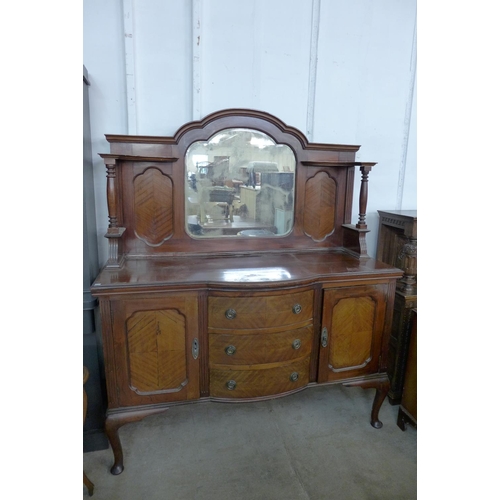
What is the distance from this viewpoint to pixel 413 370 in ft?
6.82

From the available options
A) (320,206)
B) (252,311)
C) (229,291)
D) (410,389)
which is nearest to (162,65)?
(320,206)

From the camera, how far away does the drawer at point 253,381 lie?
169 centimetres

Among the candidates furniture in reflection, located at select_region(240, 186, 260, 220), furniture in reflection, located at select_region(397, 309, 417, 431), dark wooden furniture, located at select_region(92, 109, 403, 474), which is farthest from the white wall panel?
furniture in reflection, located at select_region(397, 309, 417, 431)

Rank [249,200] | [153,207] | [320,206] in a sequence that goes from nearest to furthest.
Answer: [153,207] < [249,200] < [320,206]

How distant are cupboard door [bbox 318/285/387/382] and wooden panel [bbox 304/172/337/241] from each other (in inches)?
21.2

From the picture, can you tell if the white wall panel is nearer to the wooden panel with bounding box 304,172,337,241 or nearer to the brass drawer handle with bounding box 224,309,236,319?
the wooden panel with bounding box 304,172,337,241

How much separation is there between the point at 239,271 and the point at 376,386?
103cm

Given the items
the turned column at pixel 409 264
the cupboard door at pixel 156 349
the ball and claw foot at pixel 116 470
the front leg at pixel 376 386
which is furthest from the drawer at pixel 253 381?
the turned column at pixel 409 264

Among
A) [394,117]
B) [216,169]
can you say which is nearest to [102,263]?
[216,169]

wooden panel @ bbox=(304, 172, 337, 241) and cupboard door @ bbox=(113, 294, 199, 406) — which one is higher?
wooden panel @ bbox=(304, 172, 337, 241)

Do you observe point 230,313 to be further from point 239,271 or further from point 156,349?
point 156,349

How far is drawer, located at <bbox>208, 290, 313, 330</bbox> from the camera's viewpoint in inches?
63.5

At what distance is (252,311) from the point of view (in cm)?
163
